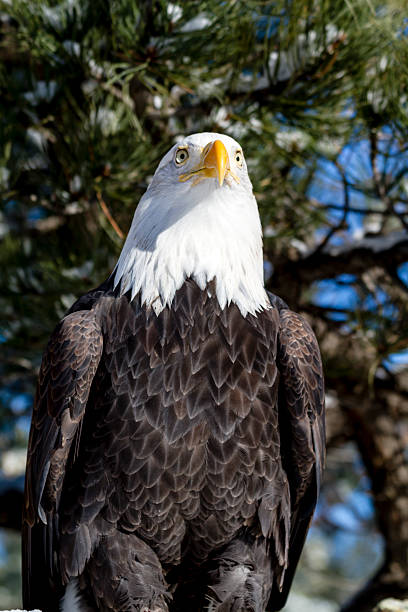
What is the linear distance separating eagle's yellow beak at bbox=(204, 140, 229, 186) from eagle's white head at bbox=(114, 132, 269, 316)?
0.05 meters

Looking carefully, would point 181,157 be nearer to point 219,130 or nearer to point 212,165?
point 212,165

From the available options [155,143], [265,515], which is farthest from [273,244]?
[265,515]

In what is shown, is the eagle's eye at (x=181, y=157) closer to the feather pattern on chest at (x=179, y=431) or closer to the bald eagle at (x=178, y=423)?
the bald eagle at (x=178, y=423)

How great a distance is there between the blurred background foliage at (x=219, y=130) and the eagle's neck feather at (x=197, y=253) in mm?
535

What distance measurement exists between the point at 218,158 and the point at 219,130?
2.63ft

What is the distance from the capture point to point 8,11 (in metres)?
2.73

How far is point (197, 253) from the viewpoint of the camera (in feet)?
7.68

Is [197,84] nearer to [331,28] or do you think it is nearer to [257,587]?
[331,28]

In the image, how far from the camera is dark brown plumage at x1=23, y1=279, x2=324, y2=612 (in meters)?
2.14

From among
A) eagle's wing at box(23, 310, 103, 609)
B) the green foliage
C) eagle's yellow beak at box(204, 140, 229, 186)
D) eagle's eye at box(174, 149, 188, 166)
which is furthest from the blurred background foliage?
eagle's wing at box(23, 310, 103, 609)

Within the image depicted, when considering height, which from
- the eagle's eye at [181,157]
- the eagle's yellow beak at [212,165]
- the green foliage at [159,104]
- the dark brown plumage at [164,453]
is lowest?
the dark brown plumage at [164,453]

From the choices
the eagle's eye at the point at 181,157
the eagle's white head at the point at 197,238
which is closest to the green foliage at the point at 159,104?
the eagle's eye at the point at 181,157

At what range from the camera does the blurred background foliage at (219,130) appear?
8.95 feet

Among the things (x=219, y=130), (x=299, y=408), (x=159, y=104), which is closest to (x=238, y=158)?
(x=219, y=130)
